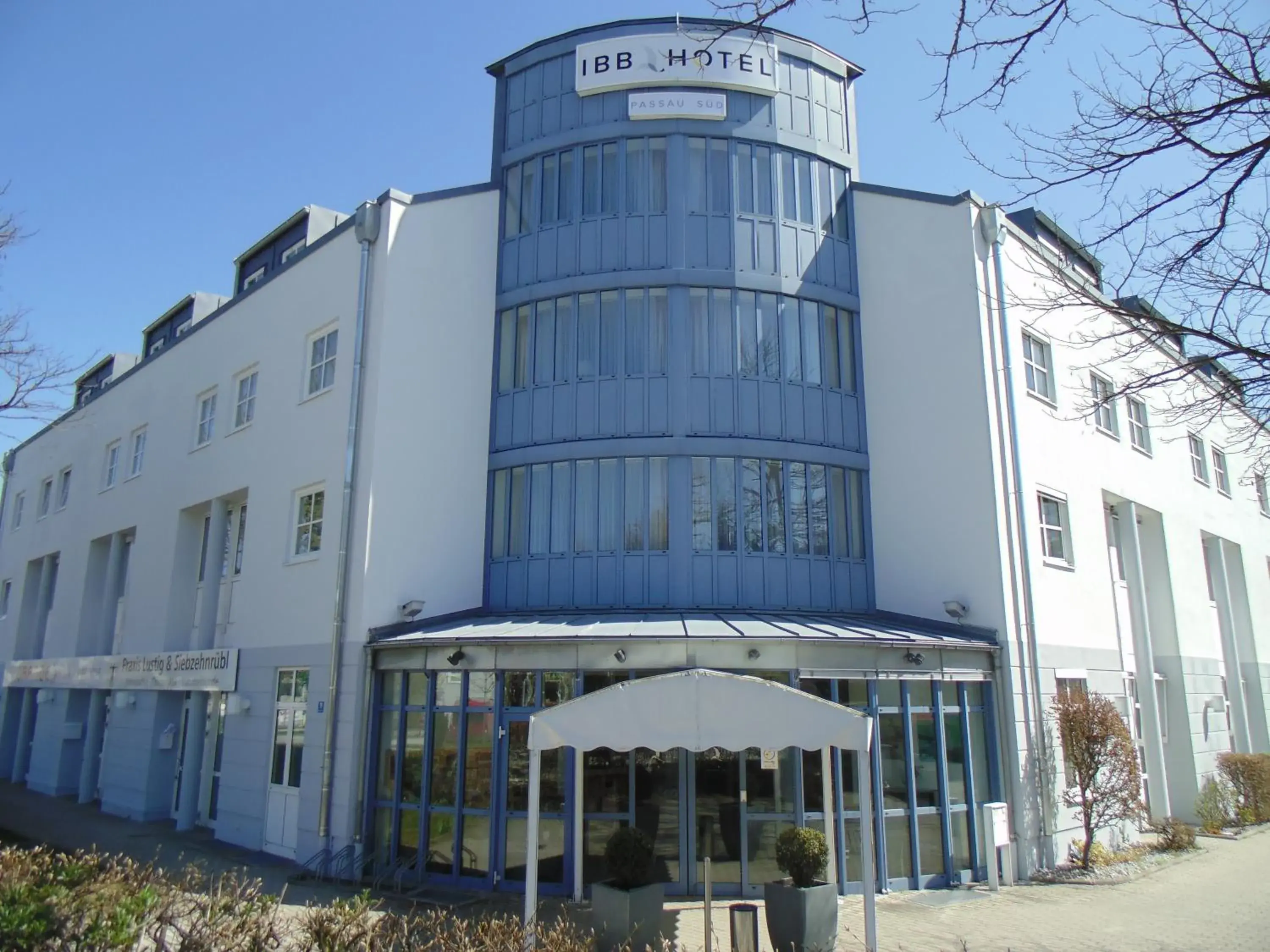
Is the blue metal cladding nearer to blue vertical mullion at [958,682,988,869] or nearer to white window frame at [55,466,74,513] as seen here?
blue vertical mullion at [958,682,988,869]

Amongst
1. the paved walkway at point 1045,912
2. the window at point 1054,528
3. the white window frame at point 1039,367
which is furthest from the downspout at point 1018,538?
the paved walkway at point 1045,912

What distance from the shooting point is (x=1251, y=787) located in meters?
18.5

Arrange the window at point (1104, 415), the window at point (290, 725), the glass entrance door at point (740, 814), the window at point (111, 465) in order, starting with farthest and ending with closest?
the window at point (111, 465) < the window at point (1104, 415) < the window at point (290, 725) < the glass entrance door at point (740, 814)

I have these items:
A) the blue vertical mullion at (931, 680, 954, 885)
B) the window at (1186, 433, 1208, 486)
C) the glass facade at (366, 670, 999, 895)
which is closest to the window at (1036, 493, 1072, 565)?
the glass facade at (366, 670, 999, 895)

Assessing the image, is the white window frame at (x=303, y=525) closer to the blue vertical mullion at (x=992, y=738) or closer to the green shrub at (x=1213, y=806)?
the blue vertical mullion at (x=992, y=738)

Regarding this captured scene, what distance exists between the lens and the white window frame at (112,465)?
23.5 metres

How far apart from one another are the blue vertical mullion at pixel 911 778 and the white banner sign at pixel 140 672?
10931 mm

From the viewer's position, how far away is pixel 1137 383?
22.9 ft

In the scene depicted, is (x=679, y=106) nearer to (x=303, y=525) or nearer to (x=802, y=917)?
(x=303, y=525)

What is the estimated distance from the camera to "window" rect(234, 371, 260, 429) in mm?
17938

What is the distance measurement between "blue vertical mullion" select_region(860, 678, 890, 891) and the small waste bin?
3.49 meters

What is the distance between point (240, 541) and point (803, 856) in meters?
13.1

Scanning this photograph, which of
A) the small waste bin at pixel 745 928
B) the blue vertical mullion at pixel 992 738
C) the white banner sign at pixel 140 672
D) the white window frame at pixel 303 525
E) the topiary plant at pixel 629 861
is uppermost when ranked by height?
the white window frame at pixel 303 525

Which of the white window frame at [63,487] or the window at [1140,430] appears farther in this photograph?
the white window frame at [63,487]
